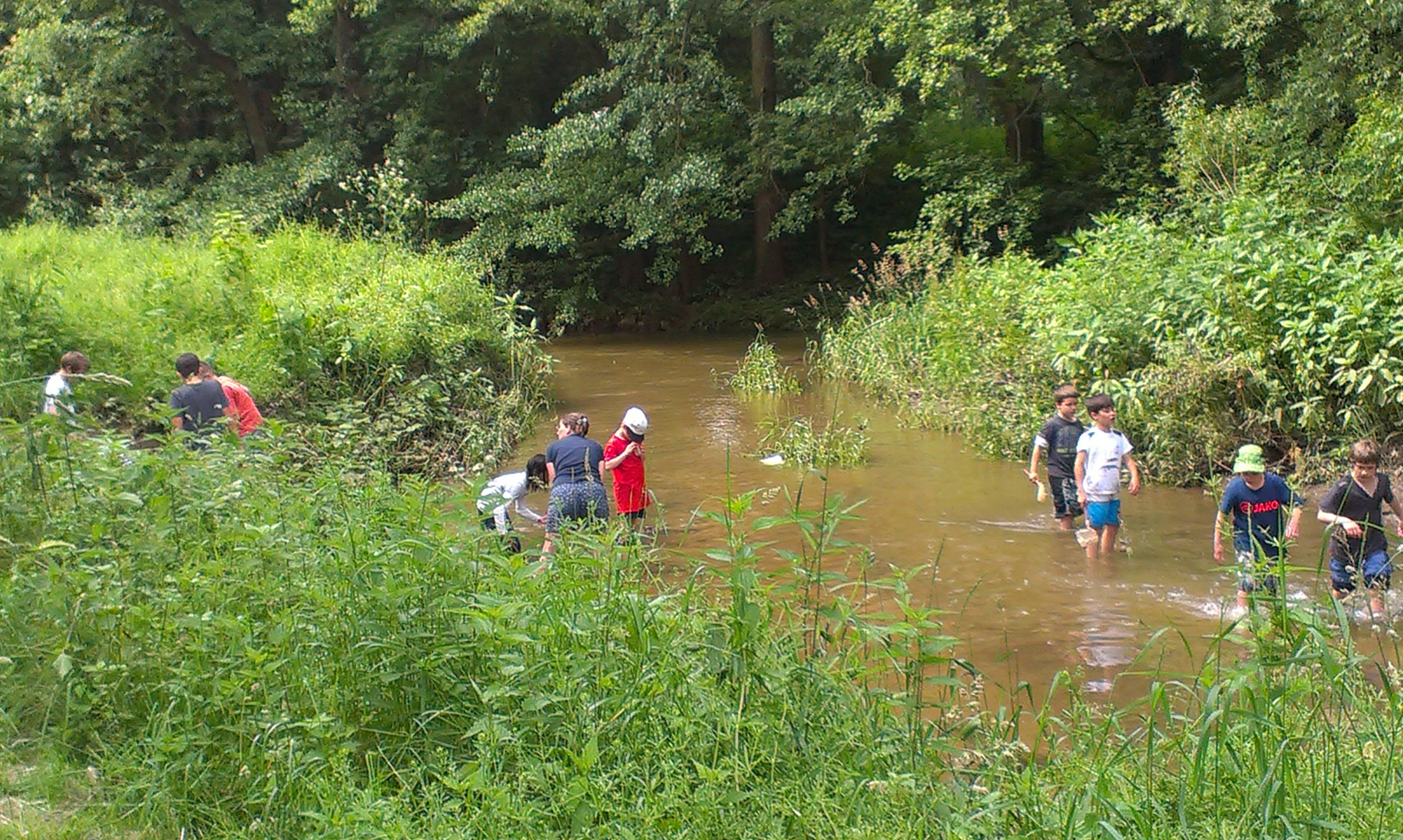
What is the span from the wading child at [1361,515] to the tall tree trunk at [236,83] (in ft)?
91.3

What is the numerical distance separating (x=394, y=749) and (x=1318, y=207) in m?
15.4

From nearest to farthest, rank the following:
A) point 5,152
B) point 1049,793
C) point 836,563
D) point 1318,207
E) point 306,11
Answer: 1. point 1049,793
2. point 836,563
3. point 1318,207
4. point 306,11
5. point 5,152

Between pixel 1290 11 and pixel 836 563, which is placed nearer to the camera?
pixel 836 563

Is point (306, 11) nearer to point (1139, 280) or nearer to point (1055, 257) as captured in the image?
point (1055, 257)

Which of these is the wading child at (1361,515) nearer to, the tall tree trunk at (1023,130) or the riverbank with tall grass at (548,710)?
the riverbank with tall grass at (548,710)

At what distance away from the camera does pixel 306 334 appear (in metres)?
13.4

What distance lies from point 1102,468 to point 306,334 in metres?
8.33

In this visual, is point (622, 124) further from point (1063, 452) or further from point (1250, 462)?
point (1250, 462)

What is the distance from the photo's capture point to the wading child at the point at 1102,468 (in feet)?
32.7

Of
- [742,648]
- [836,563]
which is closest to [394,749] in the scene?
[742,648]

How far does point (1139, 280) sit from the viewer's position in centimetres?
1379

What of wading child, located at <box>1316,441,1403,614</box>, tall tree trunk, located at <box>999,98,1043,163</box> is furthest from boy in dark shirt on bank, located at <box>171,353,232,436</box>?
tall tree trunk, located at <box>999,98,1043,163</box>

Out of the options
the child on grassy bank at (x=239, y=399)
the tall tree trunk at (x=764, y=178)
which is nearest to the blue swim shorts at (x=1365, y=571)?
the child on grassy bank at (x=239, y=399)

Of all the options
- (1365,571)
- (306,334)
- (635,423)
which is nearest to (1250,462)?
(1365,571)
